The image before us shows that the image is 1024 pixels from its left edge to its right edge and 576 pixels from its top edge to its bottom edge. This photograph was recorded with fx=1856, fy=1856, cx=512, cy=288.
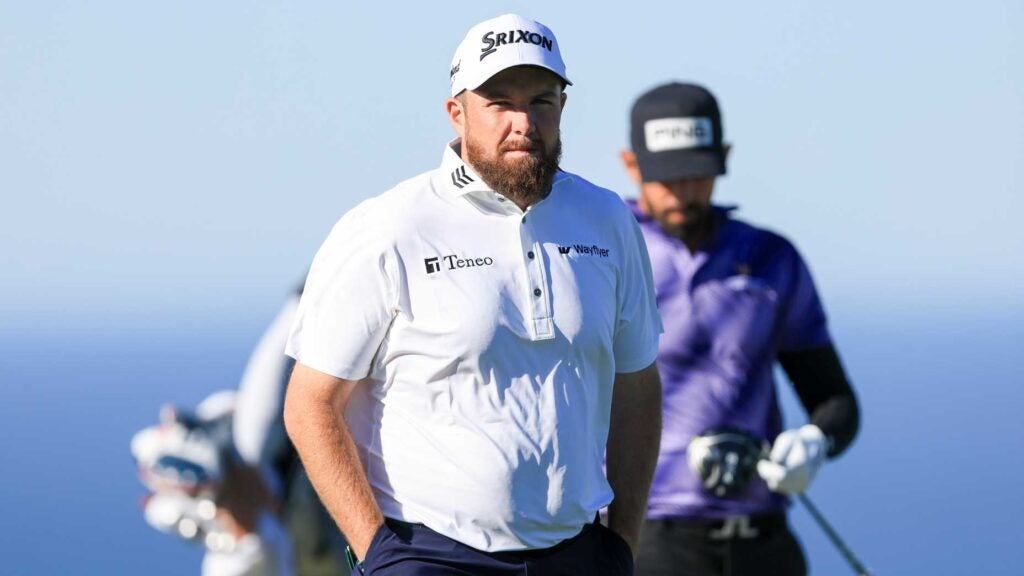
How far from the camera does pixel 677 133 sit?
5441mm

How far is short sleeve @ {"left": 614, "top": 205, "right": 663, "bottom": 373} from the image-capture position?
370 cm

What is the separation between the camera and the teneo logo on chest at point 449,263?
3415 mm

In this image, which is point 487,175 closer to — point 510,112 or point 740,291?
point 510,112

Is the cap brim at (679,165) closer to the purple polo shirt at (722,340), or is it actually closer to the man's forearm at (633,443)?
the purple polo shirt at (722,340)

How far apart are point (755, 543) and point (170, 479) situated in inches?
65.0

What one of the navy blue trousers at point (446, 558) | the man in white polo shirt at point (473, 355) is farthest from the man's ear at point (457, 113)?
the navy blue trousers at point (446, 558)

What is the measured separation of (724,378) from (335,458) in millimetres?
1984

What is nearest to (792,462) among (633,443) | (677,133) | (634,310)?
(677,133)

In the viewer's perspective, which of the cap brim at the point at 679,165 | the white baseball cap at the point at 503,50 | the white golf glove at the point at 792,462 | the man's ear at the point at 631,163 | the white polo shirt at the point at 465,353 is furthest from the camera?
the man's ear at the point at 631,163

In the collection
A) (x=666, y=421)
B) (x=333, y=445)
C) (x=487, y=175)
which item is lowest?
(x=666, y=421)

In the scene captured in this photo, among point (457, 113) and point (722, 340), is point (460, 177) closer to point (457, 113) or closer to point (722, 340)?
point (457, 113)

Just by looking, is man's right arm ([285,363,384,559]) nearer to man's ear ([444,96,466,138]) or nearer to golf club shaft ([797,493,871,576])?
man's ear ([444,96,466,138])

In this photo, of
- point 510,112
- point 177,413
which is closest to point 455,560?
point 510,112

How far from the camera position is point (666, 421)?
5.19m
